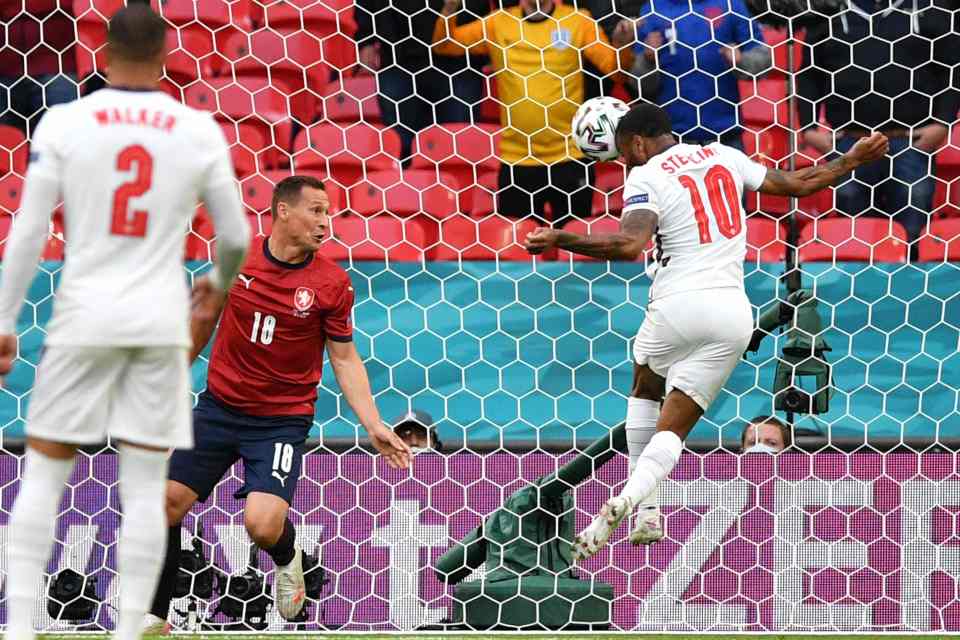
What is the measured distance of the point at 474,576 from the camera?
5906 millimetres

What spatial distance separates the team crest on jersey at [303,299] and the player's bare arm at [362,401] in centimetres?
16

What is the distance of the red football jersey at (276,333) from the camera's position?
17.0 ft

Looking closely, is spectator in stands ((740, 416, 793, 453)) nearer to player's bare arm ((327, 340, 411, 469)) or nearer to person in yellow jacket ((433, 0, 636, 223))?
player's bare arm ((327, 340, 411, 469))

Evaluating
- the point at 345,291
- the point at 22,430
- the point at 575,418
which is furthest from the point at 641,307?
the point at 22,430

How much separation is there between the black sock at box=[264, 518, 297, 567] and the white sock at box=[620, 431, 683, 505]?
3.66 feet

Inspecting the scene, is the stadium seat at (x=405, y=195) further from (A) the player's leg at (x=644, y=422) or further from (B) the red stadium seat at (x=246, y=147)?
(A) the player's leg at (x=644, y=422)

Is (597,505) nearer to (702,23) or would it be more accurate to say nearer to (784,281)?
(784,281)

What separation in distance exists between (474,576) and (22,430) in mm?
2184

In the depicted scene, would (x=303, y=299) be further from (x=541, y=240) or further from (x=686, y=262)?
(x=686, y=262)

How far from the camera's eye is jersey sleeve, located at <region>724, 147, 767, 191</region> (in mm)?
5305

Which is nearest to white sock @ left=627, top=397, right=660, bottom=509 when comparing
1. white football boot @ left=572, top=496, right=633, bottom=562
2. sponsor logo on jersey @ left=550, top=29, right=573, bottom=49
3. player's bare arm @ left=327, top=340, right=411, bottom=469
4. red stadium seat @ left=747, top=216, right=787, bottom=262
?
white football boot @ left=572, top=496, right=633, bottom=562

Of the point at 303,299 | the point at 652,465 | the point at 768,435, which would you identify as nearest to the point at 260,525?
the point at 303,299

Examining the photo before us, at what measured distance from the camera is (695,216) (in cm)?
518

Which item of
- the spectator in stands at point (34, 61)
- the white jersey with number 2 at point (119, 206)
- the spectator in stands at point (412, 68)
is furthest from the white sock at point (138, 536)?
the spectator in stands at point (34, 61)
